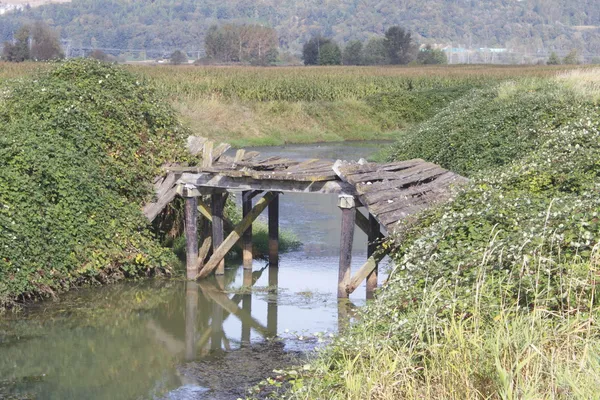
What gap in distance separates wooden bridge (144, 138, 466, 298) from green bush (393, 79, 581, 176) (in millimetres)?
4398

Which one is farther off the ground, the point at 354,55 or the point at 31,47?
the point at 31,47

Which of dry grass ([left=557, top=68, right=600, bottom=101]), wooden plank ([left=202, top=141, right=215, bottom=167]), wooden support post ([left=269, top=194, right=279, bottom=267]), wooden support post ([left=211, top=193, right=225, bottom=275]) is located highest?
dry grass ([left=557, top=68, right=600, bottom=101])

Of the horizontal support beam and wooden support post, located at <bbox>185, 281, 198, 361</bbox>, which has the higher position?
the horizontal support beam

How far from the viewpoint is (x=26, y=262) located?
41.1 feet

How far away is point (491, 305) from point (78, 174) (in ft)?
24.9

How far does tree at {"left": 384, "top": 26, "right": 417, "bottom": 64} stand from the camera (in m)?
96.9

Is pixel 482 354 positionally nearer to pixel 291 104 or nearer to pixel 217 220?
pixel 217 220

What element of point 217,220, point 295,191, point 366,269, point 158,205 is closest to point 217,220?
point 217,220

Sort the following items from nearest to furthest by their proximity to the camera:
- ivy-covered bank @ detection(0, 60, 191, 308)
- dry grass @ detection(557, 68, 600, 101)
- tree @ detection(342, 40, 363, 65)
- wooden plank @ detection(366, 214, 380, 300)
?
1. ivy-covered bank @ detection(0, 60, 191, 308)
2. wooden plank @ detection(366, 214, 380, 300)
3. dry grass @ detection(557, 68, 600, 101)
4. tree @ detection(342, 40, 363, 65)

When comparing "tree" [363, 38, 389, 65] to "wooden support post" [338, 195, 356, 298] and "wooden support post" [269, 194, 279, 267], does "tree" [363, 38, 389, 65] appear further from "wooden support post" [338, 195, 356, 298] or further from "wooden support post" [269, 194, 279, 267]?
"wooden support post" [338, 195, 356, 298]

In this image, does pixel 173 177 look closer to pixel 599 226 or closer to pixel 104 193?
pixel 104 193

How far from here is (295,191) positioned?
535 inches

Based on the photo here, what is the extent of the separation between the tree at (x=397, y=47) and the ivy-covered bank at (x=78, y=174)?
271 feet

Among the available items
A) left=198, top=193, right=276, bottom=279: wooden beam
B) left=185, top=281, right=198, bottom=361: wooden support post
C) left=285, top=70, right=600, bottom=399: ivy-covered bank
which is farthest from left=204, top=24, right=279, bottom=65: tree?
left=285, top=70, right=600, bottom=399: ivy-covered bank
